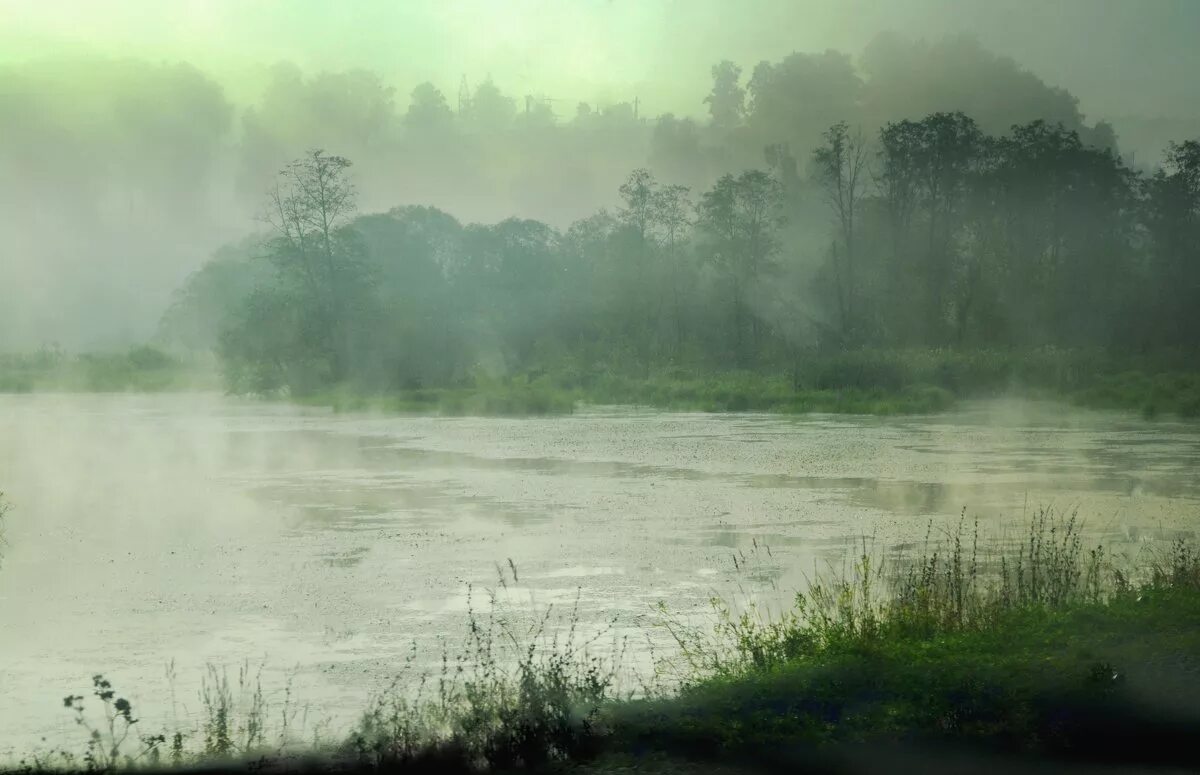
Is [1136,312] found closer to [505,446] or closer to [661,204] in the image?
[661,204]

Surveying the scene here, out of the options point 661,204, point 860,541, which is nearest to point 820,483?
point 860,541

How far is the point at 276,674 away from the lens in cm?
920

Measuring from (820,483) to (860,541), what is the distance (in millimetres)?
6638

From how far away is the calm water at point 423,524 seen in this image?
33.4ft

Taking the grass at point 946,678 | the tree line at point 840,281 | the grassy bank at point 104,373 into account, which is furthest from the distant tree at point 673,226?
the grass at point 946,678

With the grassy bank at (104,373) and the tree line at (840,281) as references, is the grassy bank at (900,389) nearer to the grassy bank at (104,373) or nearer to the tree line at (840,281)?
the tree line at (840,281)

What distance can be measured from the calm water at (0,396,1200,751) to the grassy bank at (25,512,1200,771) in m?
0.97

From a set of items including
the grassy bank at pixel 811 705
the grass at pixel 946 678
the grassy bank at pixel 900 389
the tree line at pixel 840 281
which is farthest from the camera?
the tree line at pixel 840 281

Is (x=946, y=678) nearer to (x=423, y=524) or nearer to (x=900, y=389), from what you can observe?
(x=423, y=524)

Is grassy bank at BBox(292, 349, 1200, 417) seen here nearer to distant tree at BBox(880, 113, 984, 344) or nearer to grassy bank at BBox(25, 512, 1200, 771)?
distant tree at BBox(880, 113, 984, 344)

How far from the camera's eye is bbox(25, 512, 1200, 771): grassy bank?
6.57 metres

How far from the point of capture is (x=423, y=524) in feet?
57.3

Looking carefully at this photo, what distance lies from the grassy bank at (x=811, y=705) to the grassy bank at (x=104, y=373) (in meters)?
78.9

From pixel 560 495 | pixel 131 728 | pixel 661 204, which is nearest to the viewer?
pixel 131 728
